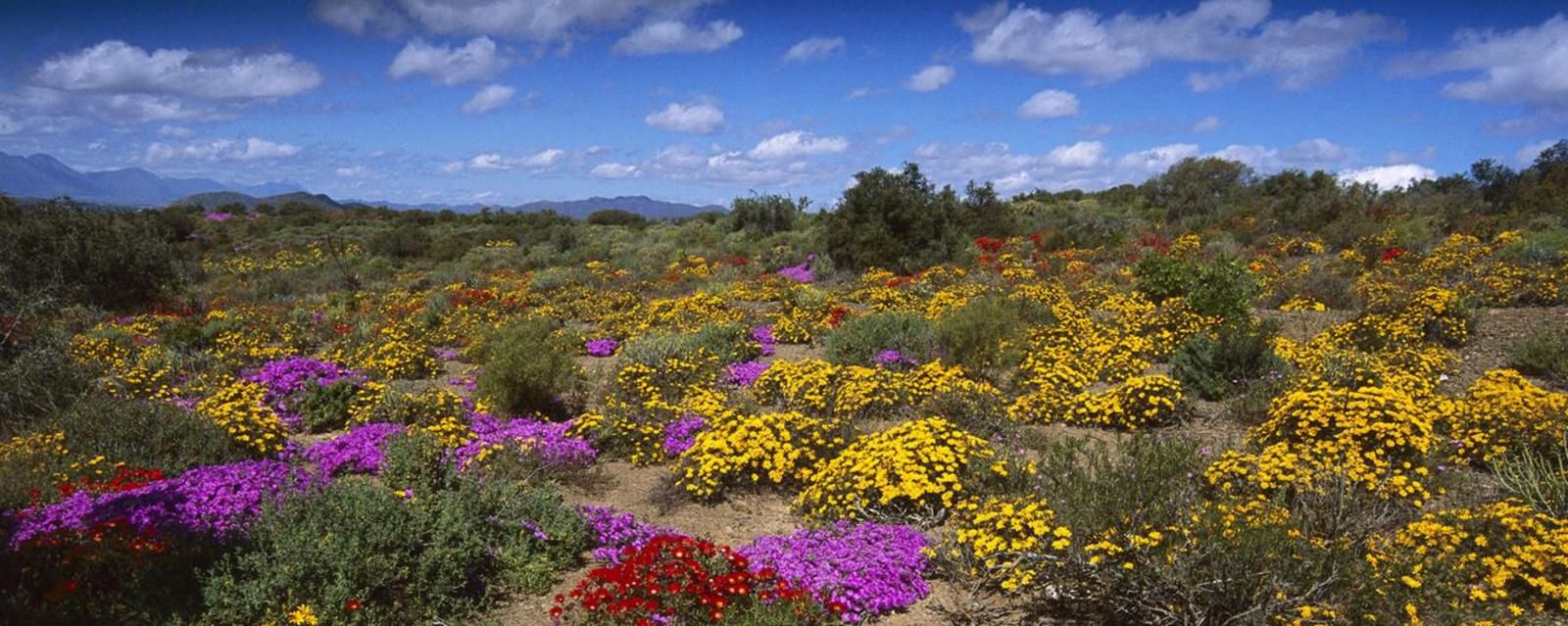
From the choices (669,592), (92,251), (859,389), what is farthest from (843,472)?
(92,251)

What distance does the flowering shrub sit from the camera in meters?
5.22

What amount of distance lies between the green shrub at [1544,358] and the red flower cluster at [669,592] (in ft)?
32.3

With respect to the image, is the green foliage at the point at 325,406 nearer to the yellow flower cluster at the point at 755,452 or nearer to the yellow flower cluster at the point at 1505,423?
the yellow flower cluster at the point at 755,452

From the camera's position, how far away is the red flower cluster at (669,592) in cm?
467

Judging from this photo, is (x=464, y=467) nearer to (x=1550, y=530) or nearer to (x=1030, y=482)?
(x=1030, y=482)

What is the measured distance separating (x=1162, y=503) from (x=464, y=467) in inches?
240

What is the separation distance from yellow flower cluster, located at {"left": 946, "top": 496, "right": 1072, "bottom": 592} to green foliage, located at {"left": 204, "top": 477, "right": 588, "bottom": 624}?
295cm

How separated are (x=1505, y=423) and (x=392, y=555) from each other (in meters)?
9.12

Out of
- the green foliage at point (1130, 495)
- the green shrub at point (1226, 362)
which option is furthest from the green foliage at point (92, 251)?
the green shrub at point (1226, 362)

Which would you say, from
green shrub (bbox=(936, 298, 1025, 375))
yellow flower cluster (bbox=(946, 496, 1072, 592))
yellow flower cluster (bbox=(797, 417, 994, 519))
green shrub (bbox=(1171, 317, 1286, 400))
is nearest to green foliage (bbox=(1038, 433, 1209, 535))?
yellow flower cluster (bbox=(946, 496, 1072, 592))

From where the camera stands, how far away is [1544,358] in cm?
929

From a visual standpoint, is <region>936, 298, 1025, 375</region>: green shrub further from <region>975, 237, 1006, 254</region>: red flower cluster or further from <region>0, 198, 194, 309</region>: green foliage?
<region>0, 198, 194, 309</region>: green foliage

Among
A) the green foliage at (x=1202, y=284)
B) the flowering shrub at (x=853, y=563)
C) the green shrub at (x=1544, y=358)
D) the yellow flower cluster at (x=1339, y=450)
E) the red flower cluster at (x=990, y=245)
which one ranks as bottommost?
the flowering shrub at (x=853, y=563)

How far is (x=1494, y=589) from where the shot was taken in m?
4.59
